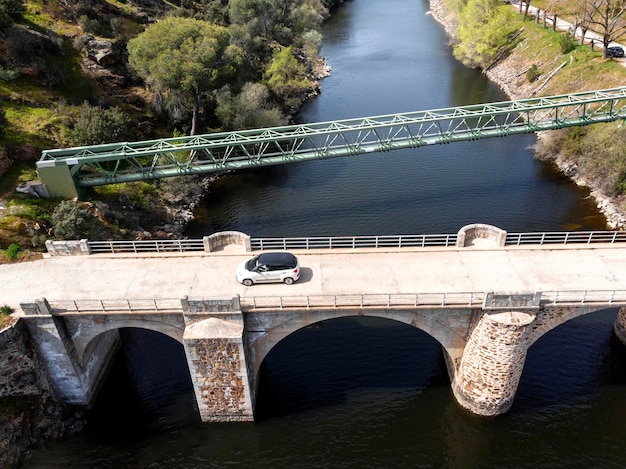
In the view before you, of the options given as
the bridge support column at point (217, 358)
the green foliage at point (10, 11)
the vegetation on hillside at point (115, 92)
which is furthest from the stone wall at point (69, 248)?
the green foliage at point (10, 11)

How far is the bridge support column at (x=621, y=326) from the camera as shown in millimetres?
34562

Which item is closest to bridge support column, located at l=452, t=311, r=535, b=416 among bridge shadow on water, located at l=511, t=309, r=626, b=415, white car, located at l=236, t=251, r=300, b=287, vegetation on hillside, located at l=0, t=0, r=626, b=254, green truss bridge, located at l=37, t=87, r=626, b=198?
bridge shadow on water, located at l=511, t=309, r=626, b=415

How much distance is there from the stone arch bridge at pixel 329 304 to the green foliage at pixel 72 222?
8023 mm

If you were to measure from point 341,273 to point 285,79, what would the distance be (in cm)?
5607

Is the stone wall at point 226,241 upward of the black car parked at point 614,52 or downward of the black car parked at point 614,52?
downward

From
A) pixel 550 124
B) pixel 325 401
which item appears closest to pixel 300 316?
pixel 325 401

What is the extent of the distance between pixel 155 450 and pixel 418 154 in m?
48.4

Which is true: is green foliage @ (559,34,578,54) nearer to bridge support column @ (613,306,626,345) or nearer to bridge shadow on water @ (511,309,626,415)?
bridge shadow on water @ (511,309,626,415)

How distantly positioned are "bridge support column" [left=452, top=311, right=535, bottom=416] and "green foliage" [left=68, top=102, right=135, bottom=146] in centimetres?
4283

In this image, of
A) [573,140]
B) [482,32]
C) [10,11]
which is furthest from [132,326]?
[482,32]

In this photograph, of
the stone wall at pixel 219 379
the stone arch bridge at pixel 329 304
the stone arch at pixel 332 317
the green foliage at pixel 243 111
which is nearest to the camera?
the stone arch bridge at pixel 329 304

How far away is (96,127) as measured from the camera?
166 ft

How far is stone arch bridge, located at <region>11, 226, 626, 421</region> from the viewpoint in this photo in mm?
27547

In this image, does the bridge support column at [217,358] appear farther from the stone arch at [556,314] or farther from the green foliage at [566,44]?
the green foliage at [566,44]
